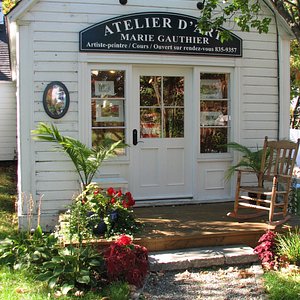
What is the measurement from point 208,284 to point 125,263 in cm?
85

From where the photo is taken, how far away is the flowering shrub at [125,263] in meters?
4.44

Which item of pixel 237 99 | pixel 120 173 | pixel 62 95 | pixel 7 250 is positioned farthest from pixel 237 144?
pixel 7 250

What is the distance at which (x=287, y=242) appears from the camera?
5.14m

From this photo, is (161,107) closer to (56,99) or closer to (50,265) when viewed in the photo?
(56,99)

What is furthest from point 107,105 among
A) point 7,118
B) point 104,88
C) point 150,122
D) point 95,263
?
point 7,118

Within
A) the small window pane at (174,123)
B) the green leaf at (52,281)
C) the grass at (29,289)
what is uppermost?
the small window pane at (174,123)

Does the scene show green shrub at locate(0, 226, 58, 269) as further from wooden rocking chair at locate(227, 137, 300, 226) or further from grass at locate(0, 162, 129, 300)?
wooden rocking chair at locate(227, 137, 300, 226)

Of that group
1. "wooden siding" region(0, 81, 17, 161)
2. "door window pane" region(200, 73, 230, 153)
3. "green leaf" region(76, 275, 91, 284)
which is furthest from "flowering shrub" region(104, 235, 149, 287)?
"wooden siding" region(0, 81, 17, 161)

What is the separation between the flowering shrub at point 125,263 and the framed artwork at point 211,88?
3.48 metres

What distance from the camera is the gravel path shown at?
14.3ft

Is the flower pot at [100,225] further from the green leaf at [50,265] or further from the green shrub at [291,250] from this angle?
the green shrub at [291,250]

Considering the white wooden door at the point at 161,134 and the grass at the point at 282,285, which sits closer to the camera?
the grass at the point at 282,285

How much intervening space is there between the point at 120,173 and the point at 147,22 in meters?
2.28

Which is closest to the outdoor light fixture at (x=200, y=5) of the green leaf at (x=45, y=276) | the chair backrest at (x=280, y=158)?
the chair backrest at (x=280, y=158)
